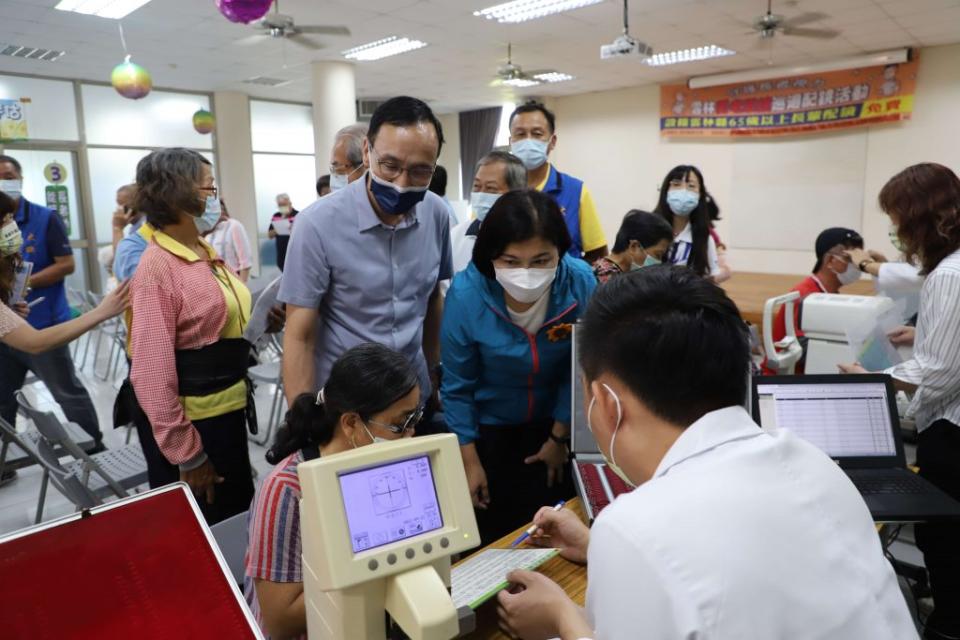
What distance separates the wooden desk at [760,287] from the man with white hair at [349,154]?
14.9 feet

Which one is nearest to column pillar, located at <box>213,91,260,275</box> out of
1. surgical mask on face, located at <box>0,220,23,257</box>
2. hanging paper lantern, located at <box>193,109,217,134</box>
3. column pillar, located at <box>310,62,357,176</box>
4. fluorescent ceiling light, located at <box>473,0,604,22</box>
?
hanging paper lantern, located at <box>193,109,217,134</box>

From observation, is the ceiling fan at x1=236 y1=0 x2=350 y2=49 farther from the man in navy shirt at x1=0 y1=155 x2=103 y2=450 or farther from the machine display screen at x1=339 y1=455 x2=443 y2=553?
the machine display screen at x1=339 y1=455 x2=443 y2=553

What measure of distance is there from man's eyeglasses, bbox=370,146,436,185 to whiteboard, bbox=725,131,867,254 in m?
7.90

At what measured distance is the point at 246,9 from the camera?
369 centimetres

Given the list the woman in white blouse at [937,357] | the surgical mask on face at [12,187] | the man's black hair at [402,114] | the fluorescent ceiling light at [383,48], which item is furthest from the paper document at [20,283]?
the fluorescent ceiling light at [383,48]

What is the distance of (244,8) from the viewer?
12.1ft

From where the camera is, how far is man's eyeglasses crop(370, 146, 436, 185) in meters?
1.57

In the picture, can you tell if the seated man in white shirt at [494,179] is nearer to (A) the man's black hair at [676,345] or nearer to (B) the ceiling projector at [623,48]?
(A) the man's black hair at [676,345]

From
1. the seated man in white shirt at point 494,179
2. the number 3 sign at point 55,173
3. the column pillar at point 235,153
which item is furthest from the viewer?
the column pillar at point 235,153

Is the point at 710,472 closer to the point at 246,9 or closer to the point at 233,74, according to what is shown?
the point at 246,9

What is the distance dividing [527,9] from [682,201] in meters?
2.89

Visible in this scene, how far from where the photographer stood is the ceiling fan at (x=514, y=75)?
23.4 ft

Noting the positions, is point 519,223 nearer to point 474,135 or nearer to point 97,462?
Result: point 97,462

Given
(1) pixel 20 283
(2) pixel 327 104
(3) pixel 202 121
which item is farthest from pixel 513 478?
(3) pixel 202 121
